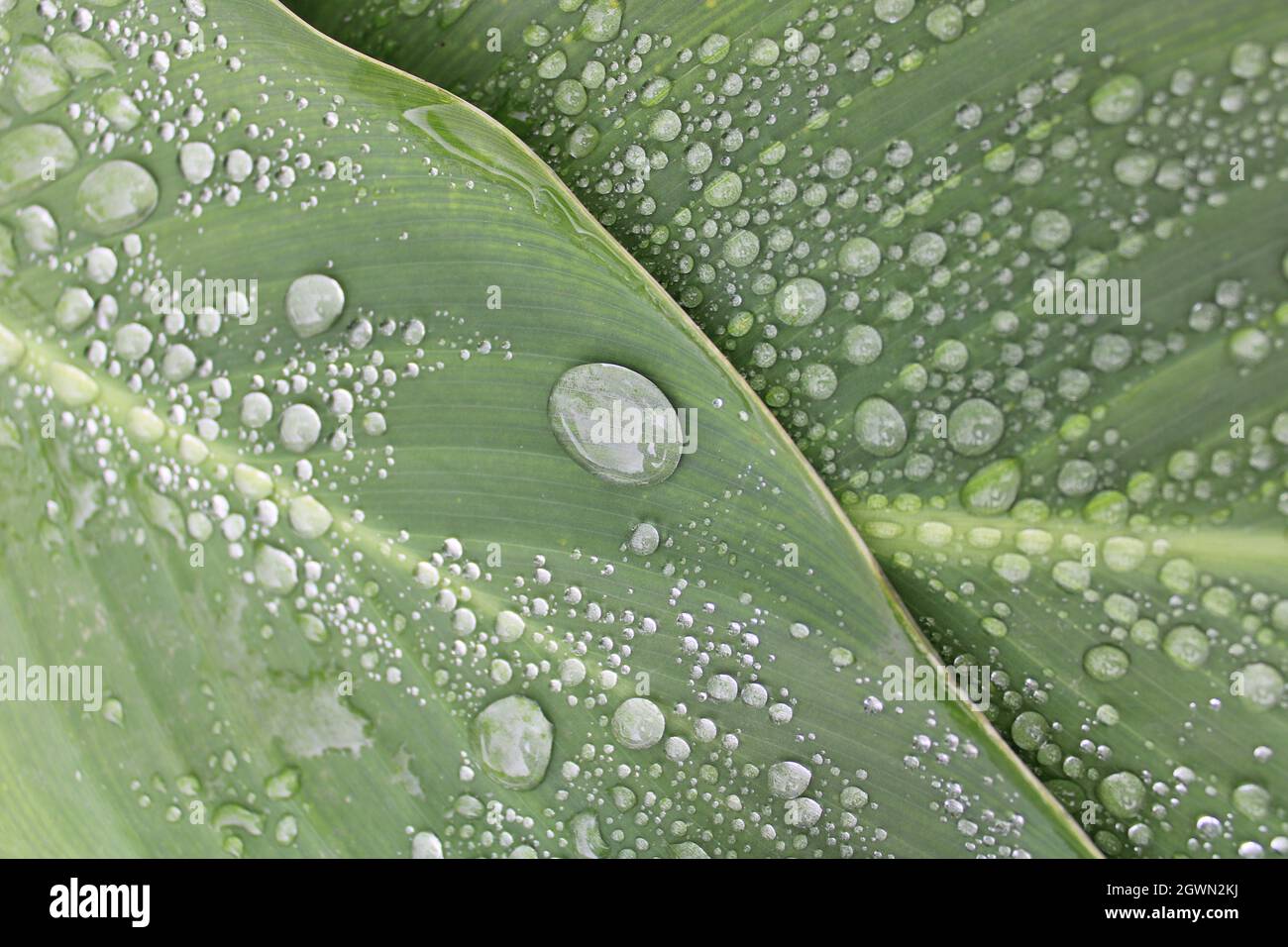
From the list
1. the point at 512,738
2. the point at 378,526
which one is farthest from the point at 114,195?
the point at 512,738

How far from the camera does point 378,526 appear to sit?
2.30 ft

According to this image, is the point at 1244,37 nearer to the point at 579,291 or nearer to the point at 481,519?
the point at 579,291

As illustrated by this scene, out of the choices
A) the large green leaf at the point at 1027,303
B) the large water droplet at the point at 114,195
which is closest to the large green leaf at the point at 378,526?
the large water droplet at the point at 114,195

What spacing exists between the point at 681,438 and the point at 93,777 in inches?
23.8

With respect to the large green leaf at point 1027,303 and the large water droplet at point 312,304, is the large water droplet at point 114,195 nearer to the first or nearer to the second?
the large water droplet at point 312,304

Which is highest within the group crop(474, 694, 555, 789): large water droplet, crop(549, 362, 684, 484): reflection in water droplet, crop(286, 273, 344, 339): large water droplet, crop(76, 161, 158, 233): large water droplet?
crop(76, 161, 158, 233): large water droplet

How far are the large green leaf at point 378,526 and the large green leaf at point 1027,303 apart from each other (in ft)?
0.34

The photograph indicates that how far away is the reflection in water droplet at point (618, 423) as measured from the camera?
27.9 inches

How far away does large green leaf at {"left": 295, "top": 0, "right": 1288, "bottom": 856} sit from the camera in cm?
69

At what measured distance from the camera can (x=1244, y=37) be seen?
67cm

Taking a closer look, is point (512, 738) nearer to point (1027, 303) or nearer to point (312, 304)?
point (312, 304)

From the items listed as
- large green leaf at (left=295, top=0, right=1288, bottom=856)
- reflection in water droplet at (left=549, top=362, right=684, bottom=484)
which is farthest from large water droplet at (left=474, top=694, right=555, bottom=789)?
large green leaf at (left=295, top=0, right=1288, bottom=856)

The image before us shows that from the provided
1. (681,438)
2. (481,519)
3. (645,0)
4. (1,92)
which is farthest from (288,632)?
(645,0)

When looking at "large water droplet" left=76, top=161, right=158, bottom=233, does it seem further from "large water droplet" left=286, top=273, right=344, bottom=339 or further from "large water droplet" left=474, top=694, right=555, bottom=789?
"large water droplet" left=474, top=694, right=555, bottom=789
